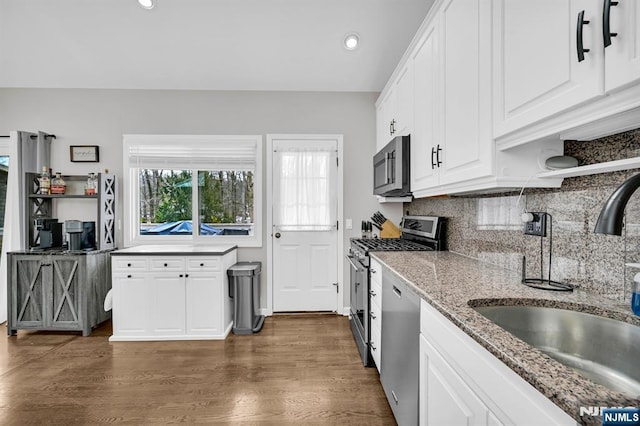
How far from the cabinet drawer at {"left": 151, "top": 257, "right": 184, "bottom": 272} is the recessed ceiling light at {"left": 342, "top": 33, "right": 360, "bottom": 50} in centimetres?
271

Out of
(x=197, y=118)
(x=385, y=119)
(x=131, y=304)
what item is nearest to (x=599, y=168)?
(x=385, y=119)

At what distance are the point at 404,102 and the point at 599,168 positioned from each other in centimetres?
174

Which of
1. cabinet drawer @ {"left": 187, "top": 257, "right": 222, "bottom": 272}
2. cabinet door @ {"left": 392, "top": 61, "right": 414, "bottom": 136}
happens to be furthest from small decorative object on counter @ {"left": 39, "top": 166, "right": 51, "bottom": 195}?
cabinet door @ {"left": 392, "top": 61, "right": 414, "bottom": 136}

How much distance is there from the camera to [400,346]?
1.66m

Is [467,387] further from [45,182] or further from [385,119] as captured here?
[45,182]

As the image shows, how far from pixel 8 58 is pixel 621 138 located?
514 cm

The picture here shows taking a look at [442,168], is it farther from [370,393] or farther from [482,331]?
[370,393]

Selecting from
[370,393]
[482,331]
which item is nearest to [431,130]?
[482,331]

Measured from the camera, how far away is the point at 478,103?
1.45m

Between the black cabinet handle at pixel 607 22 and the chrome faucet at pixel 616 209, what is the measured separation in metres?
0.36

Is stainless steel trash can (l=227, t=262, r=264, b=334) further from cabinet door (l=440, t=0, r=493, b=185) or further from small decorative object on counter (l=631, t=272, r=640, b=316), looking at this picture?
small decorative object on counter (l=631, t=272, r=640, b=316)

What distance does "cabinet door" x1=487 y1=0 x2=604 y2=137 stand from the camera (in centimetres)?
87

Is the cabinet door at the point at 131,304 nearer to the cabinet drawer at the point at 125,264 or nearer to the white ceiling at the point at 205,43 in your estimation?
the cabinet drawer at the point at 125,264

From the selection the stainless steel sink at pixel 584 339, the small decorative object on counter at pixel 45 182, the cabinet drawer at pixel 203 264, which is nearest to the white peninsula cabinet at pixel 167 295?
the cabinet drawer at pixel 203 264
